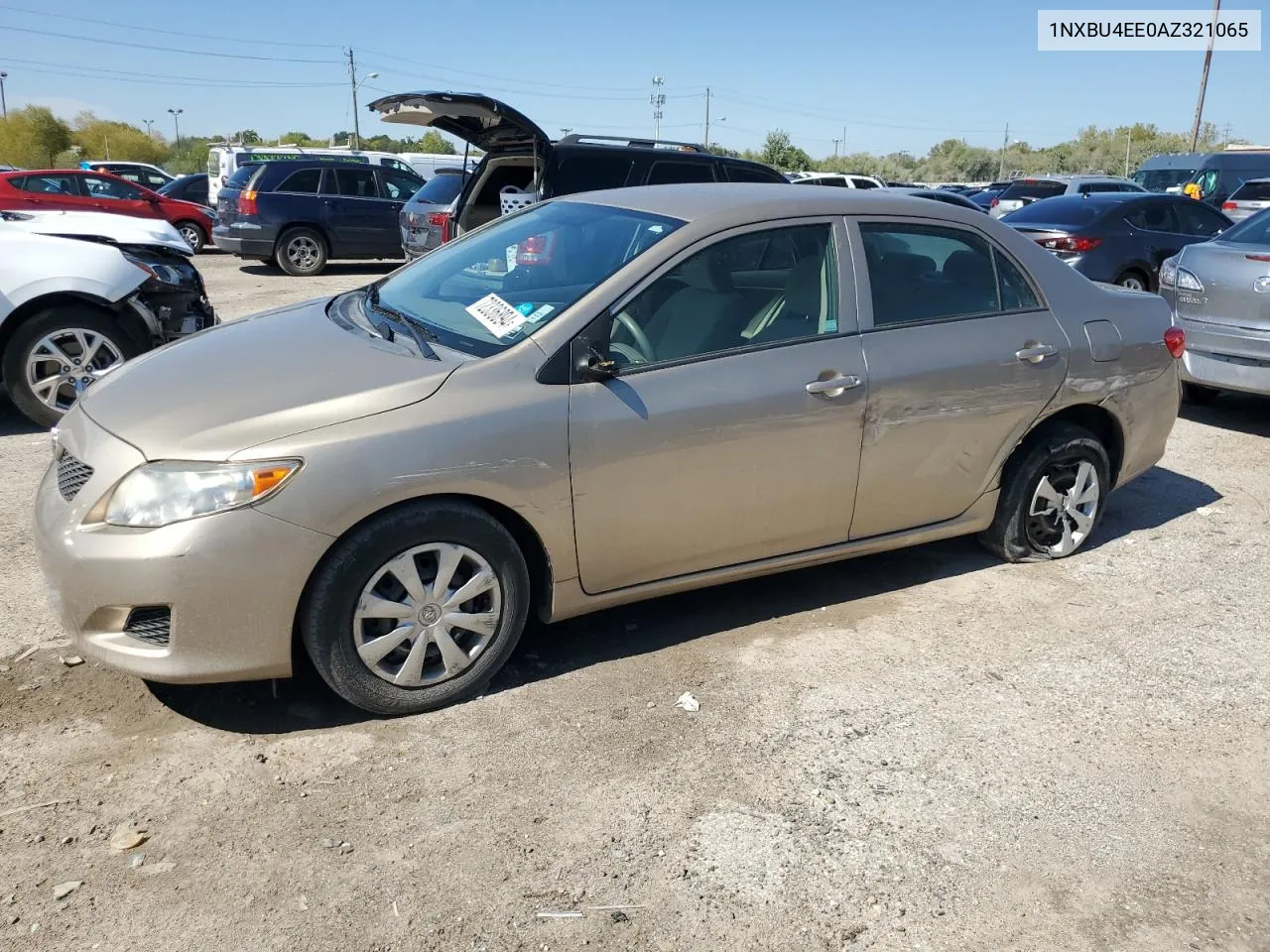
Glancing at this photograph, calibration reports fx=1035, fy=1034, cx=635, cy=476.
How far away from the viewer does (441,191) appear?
13148mm

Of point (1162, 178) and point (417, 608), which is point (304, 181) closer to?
point (417, 608)

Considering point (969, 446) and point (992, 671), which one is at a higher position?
point (969, 446)

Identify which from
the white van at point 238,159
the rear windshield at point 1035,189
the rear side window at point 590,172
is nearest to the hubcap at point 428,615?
the rear side window at point 590,172

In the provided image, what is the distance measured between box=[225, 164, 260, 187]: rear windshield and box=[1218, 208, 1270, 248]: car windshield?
43.8 feet

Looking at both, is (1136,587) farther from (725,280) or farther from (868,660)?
(725,280)

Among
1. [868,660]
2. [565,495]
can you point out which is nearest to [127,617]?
[565,495]

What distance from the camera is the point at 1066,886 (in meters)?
2.77

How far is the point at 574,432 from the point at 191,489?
1.19 metres

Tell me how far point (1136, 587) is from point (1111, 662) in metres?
0.88

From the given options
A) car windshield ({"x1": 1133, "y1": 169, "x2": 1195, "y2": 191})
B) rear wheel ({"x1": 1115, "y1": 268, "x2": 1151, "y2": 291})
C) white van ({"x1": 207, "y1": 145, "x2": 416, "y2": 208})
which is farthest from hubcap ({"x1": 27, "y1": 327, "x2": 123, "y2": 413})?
car windshield ({"x1": 1133, "y1": 169, "x2": 1195, "y2": 191})

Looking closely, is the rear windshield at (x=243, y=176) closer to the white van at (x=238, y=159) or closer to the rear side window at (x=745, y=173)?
the white van at (x=238, y=159)

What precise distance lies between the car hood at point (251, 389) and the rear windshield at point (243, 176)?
13.3 meters

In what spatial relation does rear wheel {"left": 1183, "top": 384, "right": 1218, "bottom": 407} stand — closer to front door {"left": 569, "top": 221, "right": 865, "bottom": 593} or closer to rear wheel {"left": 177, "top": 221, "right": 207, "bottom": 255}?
front door {"left": 569, "top": 221, "right": 865, "bottom": 593}

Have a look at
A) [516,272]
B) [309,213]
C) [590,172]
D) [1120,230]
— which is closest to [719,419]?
[516,272]
